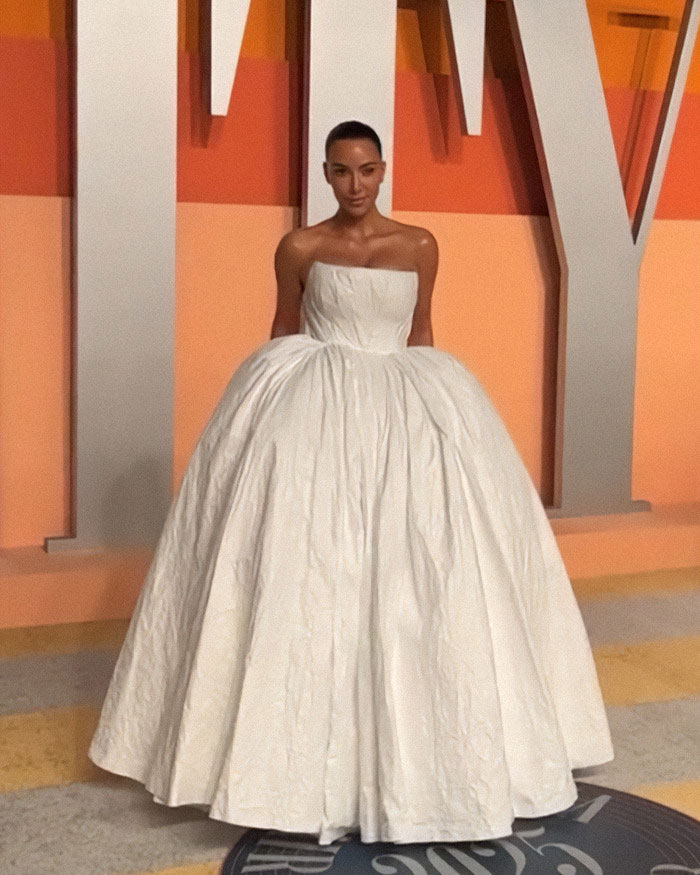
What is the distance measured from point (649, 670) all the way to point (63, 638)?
182cm

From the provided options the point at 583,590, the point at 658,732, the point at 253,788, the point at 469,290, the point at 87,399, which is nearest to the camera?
the point at 253,788

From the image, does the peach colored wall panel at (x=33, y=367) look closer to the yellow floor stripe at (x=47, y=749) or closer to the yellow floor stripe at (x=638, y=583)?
the yellow floor stripe at (x=47, y=749)

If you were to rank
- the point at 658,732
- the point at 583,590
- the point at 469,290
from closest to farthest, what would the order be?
1. the point at 658,732
2. the point at 583,590
3. the point at 469,290

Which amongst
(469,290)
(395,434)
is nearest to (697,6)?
(469,290)

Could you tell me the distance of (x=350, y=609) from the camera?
7.98 feet

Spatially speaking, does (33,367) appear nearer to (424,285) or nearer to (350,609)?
(424,285)

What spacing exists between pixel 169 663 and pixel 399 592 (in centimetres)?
55

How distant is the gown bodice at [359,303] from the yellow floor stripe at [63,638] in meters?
1.56

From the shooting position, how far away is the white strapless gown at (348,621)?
238cm

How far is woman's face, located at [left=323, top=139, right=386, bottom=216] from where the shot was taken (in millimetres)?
2629

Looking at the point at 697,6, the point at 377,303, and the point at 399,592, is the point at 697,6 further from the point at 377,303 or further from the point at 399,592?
the point at 399,592

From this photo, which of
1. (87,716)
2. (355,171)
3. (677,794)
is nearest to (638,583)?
(677,794)

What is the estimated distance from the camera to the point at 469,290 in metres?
4.86

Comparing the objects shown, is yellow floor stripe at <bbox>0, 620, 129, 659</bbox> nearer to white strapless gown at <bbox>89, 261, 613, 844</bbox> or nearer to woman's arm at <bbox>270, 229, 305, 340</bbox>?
white strapless gown at <bbox>89, 261, 613, 844</bbox>
